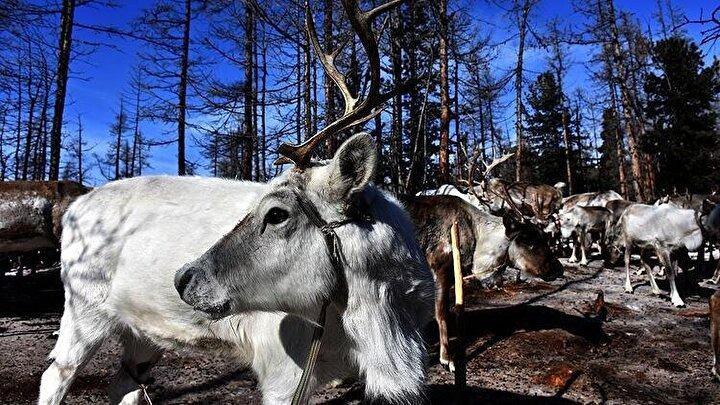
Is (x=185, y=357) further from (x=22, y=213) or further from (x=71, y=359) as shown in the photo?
(x=22, y=213)

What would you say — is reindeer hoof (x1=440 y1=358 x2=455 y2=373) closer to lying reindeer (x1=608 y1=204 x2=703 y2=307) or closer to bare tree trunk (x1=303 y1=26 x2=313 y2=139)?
bare tree trunk (x1=303 y1=26 x2=313 y2=139)

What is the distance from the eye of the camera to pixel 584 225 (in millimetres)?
15141

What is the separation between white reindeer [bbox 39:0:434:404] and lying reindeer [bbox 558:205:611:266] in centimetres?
1402

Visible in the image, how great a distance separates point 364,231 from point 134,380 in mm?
2554

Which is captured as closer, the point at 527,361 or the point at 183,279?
the point at 183,279

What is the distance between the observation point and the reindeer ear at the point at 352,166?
229cm

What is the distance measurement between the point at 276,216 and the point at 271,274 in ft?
1.02

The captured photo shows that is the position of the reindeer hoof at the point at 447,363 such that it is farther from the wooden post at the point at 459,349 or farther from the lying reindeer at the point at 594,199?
the lying reindeer at the point at 594,199

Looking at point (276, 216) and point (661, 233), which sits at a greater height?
point (276, 216)

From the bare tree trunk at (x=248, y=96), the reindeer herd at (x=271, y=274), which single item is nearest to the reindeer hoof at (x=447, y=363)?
the reindeer herd at (x=271, y=274)

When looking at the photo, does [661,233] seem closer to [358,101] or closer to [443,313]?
[443,313]

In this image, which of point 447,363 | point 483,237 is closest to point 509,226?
point 483,237

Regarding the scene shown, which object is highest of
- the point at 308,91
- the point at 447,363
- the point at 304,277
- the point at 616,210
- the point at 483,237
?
the point at 308,91

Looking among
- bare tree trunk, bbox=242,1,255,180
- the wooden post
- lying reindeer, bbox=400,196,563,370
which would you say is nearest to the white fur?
the wooden post
